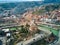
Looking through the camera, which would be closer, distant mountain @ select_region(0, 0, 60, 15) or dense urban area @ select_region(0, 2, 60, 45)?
dense urban area @ select_region(0, 2, 60, 45)

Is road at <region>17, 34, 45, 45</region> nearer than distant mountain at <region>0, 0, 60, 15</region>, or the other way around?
road at <region>17, 34, 45, 45</region>

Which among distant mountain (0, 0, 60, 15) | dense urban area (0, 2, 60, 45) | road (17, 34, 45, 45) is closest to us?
road (17, 34, 45, 45)

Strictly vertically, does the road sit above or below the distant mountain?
below

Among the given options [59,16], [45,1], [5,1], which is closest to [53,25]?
[59,16]

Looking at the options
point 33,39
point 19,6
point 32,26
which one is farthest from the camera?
point 19,6

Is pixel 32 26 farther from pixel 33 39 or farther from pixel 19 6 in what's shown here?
pixel 19 6

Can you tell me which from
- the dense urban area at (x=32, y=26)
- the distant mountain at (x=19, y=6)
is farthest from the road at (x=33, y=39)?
the distant mountain at (x=19, y=6)

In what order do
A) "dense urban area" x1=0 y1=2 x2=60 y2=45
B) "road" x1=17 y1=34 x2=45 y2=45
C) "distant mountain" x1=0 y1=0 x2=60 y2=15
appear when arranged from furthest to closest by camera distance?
1. "distant mountain" x1=0 y1=0 x2=60 y2=15
2. "dense urban area" x1=0 y1=2 x2=60 y2=45
3. "road" x1=17 y1=34 x2=45 y2=45

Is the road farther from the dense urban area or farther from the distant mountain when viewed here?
the distant mountain

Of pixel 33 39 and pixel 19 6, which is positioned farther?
pixel 19 6

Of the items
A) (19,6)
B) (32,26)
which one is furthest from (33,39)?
(19,6)

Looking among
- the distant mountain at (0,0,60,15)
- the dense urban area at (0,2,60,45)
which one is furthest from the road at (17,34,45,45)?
the distant mountain at (0,0,60,15)

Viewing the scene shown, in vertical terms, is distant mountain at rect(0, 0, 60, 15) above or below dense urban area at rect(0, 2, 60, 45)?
above
